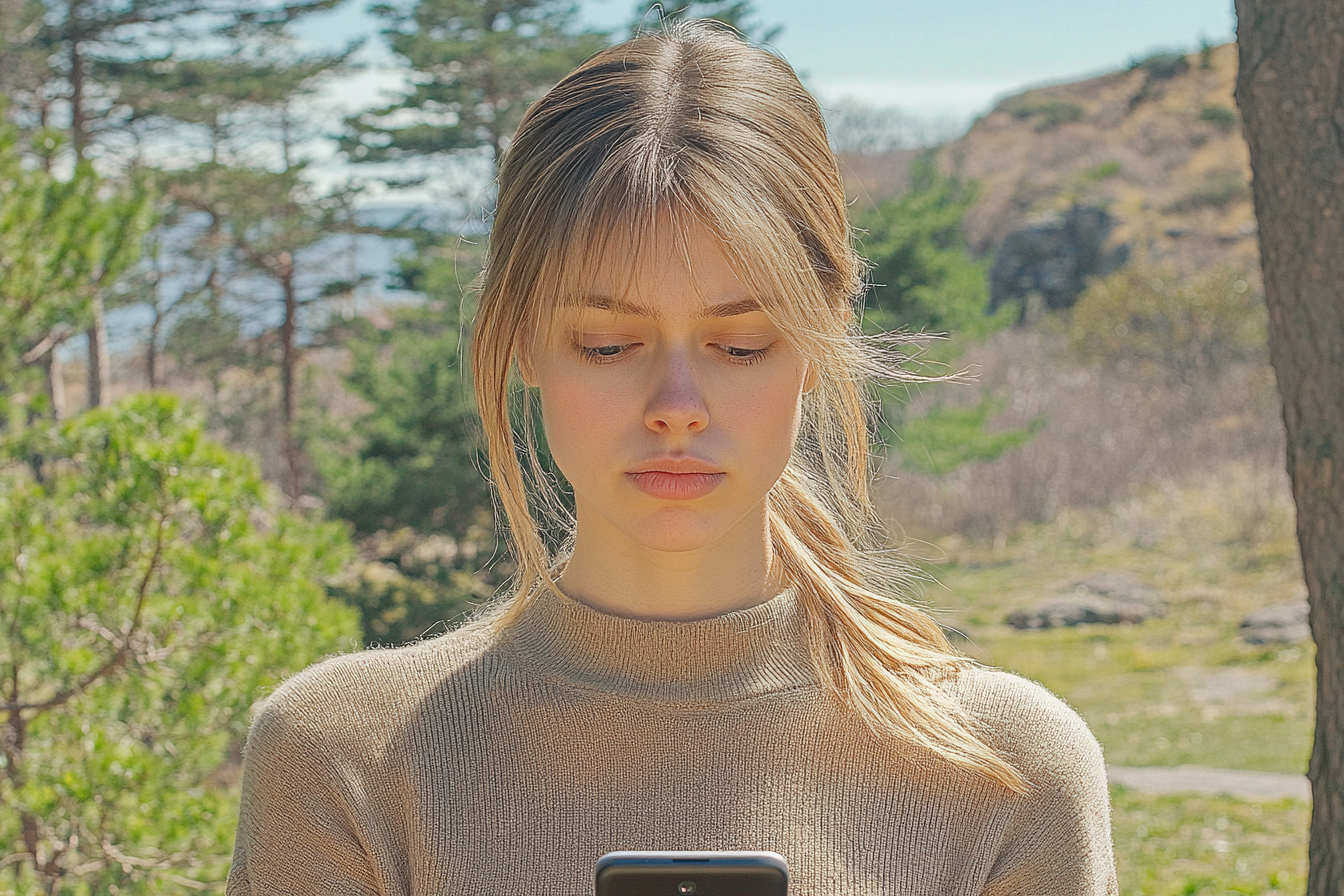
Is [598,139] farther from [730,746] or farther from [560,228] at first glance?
[730,746]

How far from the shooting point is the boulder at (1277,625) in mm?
11477

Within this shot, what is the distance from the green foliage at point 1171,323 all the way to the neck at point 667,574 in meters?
20.7

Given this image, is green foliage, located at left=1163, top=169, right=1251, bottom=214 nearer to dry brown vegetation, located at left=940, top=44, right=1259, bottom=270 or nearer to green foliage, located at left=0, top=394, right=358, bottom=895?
dry brown vegetation, located at left=940, top=44, right=1259, bottom=270

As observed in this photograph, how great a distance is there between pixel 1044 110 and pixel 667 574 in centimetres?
4498

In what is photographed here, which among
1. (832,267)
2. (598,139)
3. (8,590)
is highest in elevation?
(598,139)

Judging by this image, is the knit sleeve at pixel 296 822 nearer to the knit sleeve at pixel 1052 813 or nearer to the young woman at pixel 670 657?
the young woman at pixel 670 657

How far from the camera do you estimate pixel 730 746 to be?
118cm

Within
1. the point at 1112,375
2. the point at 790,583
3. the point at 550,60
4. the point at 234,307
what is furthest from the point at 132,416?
the point at 1112,375

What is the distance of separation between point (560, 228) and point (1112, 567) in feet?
49.9

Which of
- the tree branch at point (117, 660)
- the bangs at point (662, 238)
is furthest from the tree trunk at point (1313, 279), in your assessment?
the tree branch at point (117, 660)

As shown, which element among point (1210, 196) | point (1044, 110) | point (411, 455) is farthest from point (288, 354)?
point (1044, 110)

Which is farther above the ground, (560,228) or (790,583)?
(560,228)

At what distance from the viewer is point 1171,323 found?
21266 millimetres

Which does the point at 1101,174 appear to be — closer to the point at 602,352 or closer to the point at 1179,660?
the point at 1179,660
